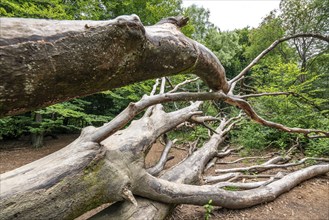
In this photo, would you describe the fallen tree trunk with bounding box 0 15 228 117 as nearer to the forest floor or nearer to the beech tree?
the beech tree

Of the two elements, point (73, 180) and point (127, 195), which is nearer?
point (73, 180)

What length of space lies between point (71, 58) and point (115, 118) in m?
1.44

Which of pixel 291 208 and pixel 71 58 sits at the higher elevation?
pixel 71 58

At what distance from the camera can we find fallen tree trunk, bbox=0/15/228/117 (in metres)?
0.73

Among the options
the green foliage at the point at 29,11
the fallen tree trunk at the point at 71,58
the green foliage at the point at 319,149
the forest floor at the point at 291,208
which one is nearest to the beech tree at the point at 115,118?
the fallen tree trunk at the point at 71,58

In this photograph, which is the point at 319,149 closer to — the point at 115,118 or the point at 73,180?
the point at 115,118

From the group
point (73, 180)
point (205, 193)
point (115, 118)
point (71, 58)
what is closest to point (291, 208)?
point (205, 193)

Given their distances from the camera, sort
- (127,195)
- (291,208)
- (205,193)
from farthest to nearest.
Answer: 1. (291,208)
2. (205,193)
3. (127,195)

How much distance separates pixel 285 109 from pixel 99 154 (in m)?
6.84

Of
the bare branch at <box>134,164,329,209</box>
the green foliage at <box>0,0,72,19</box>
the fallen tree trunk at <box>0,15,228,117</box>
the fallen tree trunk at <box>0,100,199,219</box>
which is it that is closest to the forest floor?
the bare branch at <box>134,164,329,209</box>

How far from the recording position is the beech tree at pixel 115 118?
77 cm

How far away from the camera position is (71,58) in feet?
2.74

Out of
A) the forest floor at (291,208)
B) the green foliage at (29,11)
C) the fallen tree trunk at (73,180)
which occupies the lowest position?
the forest floor at (291,208)

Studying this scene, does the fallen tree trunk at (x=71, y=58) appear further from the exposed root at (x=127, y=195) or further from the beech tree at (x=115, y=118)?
the exposed root at (x=127, y=195)
